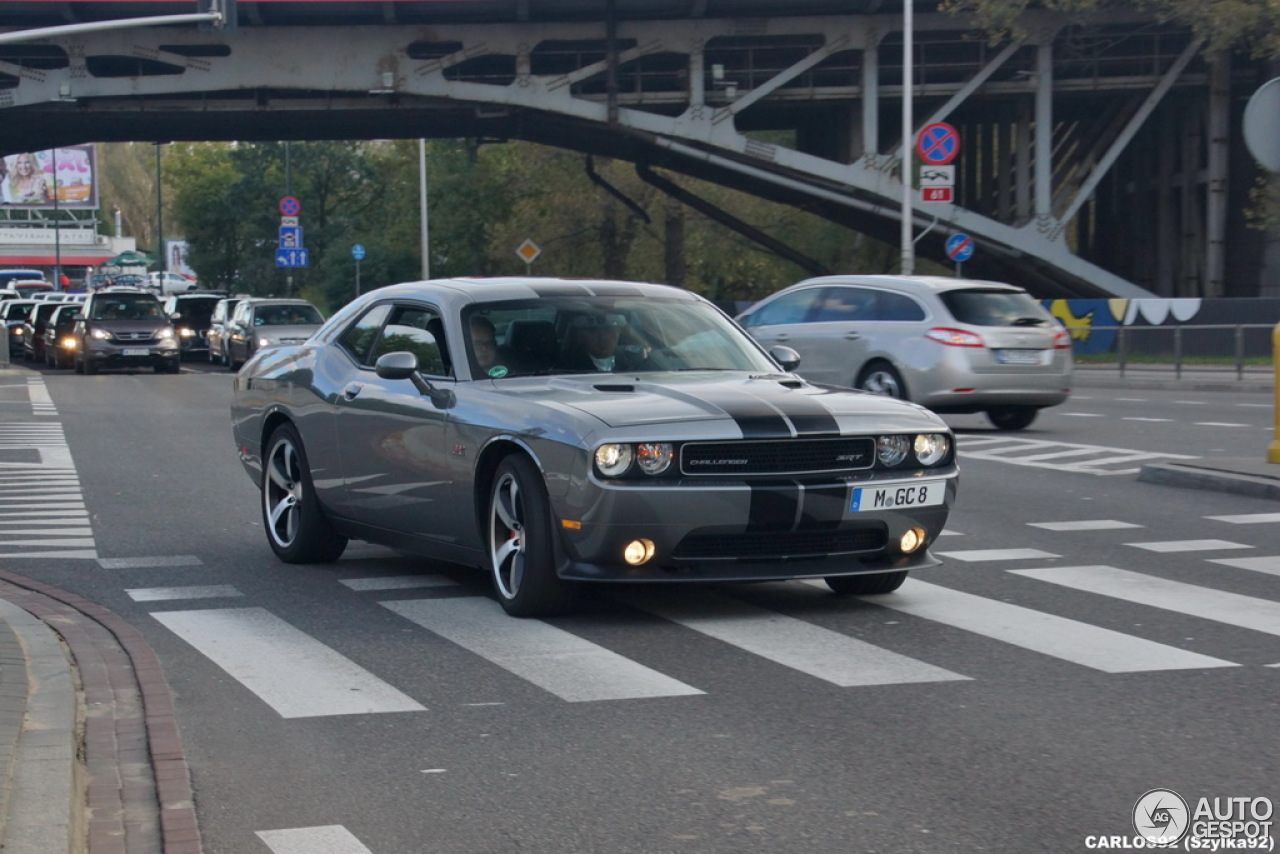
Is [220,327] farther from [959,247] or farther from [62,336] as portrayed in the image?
[959,247]

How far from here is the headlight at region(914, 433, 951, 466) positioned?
27.0 ft

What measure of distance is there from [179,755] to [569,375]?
3.42 meters

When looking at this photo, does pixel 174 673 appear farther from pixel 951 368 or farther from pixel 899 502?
pixel 951 368

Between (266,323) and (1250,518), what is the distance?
104 feet

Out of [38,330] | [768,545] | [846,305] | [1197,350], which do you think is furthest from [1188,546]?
[38,330]

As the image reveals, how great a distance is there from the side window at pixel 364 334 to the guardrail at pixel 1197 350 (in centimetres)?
2346

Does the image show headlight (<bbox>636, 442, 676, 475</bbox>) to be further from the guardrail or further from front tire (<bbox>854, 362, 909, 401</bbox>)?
the guardrail

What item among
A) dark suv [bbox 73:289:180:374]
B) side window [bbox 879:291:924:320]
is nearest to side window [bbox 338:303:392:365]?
side window [bbox 879:291:924:320]

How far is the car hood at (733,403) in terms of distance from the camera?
7.77 metres

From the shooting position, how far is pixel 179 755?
226 inches

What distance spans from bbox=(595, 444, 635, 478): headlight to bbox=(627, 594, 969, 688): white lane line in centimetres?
79

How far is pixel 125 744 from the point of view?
593 centimetres

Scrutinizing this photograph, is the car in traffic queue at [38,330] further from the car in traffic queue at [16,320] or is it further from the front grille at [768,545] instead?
the front grille at [768,545]

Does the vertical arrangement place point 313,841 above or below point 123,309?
below
